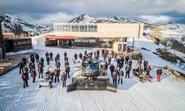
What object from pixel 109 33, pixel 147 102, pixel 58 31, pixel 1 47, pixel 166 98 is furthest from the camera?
pixel 58 31

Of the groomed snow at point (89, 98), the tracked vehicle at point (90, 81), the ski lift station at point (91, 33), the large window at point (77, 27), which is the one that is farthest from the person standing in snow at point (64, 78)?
the large window at point (77, 27)

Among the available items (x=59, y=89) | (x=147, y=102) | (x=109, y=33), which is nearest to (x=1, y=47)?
(x=59, y=89)

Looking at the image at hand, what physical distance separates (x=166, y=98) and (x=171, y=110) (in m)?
2.69

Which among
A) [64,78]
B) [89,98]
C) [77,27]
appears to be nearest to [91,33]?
[77,27]

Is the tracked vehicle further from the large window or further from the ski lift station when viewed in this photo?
the large window

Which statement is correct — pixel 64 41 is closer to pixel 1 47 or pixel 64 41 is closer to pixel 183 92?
pixel 1 47

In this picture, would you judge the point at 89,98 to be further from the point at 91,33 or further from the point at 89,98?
the point at 91,33

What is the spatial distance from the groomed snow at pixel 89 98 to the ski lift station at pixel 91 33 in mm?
29141

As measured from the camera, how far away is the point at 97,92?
1903 cm

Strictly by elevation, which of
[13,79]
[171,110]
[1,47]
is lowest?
Result: [171,110]

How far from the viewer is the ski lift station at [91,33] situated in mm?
51094

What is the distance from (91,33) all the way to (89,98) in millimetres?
40377

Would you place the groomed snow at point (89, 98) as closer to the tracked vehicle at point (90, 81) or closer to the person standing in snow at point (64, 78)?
the person standing in snow at point (64, 78)

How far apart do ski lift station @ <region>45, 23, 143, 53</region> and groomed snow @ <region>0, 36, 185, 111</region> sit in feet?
95.6
